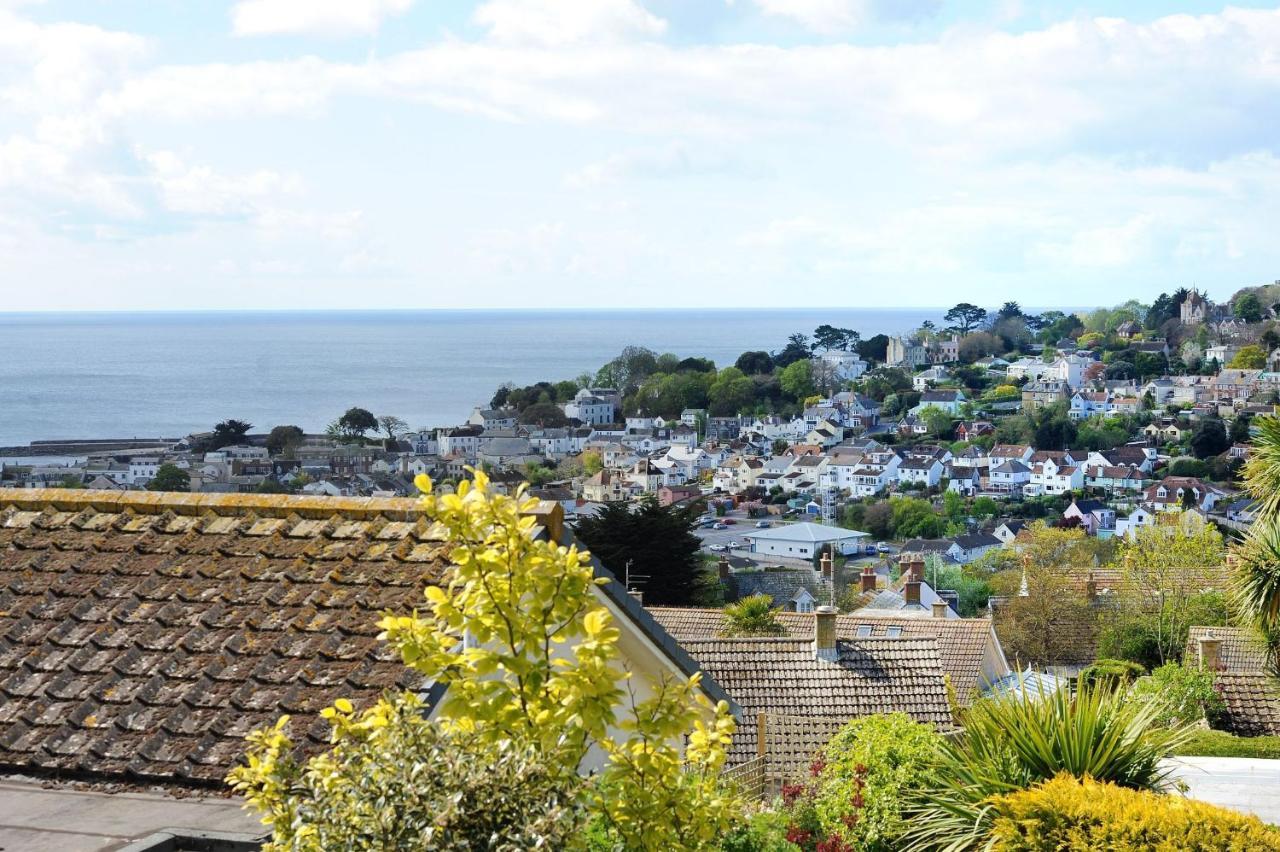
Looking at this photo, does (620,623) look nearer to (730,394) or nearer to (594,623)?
(594,623)

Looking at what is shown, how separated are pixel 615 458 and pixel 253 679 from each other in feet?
488

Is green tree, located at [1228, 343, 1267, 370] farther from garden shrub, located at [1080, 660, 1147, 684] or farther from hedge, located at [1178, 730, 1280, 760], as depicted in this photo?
hedge, located at [1178, 730, 1280, 760]

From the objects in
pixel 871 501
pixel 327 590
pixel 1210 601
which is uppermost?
pixel 327 590

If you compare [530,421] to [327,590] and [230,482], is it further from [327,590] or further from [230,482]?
[327,590]

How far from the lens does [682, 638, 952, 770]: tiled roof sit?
15180 mm

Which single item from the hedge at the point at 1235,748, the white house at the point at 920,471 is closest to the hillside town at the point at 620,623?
the hedge at the point at 1235,748

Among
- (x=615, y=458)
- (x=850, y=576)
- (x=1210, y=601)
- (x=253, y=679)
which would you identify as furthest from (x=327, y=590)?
(x=615, y=458)

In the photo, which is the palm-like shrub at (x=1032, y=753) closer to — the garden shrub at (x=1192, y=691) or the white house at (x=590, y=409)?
the garden shrub at (x=1192, y=691)

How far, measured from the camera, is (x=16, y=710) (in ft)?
17.0

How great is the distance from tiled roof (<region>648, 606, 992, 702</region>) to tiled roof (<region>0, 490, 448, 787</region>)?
1623cm

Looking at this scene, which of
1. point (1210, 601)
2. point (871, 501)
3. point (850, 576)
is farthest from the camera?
point (871, 501)

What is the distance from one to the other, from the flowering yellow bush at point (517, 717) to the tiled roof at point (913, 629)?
18.5 m

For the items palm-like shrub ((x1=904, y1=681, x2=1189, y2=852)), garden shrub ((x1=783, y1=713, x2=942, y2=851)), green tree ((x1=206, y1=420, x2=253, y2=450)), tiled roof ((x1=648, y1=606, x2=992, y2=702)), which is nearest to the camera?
palm-like shrub ((x1=904, y1=681, x2=1189, y2=852))

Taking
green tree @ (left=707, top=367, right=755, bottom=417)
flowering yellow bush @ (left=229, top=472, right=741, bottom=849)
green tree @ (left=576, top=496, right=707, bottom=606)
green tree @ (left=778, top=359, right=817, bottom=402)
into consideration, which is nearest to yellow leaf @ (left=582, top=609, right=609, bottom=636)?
flowering yellow bush @ (left=229, top=472, right=741, bottom=849)
